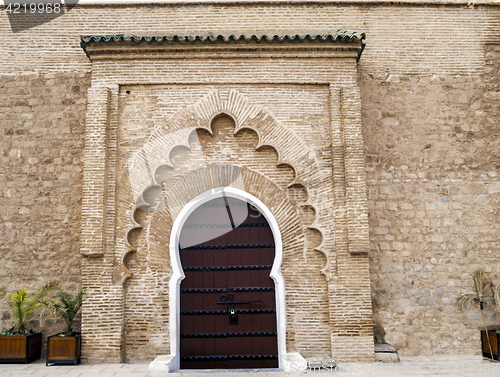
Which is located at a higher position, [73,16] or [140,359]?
[73,16]

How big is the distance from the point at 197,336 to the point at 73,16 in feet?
18.7

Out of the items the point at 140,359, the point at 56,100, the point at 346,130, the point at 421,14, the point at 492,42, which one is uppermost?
the point at 421,14

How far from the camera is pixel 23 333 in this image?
634 cm

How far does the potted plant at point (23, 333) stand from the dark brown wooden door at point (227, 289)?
2106 mm

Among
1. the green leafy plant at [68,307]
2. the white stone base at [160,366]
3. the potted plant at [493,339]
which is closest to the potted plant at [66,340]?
the green leafy plant at [68,307]

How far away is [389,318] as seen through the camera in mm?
6770

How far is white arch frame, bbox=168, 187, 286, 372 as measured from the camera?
622cm

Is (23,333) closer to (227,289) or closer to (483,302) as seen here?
(227,289)

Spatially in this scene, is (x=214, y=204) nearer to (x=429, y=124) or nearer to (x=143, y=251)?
(x=143, y=251)

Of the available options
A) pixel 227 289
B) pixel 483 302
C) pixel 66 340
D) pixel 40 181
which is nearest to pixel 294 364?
pixel 227 289

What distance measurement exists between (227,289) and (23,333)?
118 inches

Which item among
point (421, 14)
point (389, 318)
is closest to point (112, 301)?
point (389, 318)

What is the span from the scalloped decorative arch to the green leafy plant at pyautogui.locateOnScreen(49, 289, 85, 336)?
161 cm

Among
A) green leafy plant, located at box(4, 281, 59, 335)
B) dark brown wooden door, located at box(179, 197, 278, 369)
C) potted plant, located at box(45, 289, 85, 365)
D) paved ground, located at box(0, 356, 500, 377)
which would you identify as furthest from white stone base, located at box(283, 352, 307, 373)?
green leafy plant, located at box(4, 281, 59, 335)
